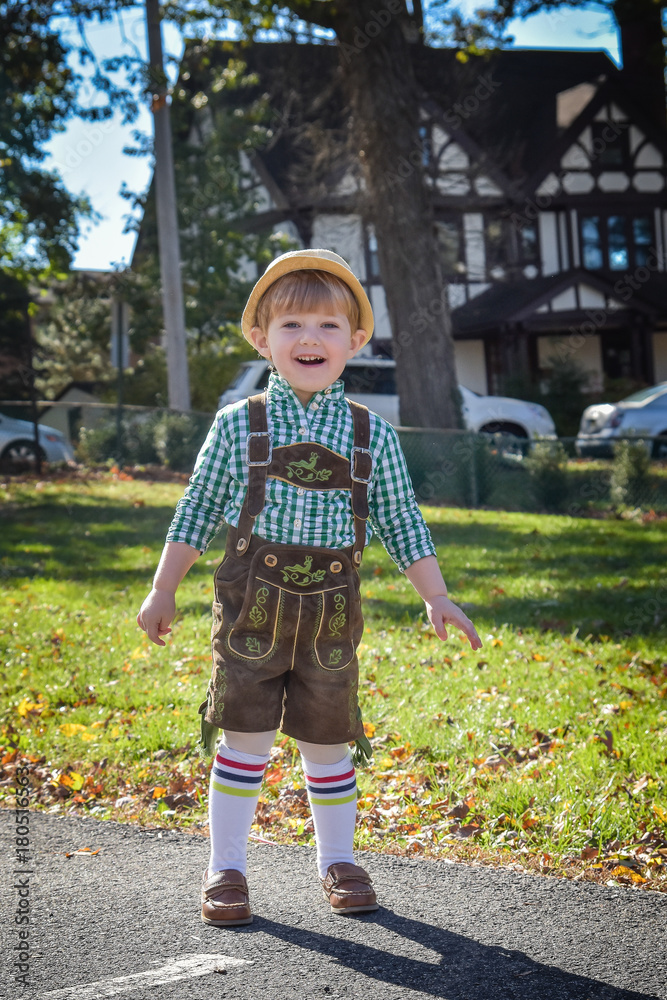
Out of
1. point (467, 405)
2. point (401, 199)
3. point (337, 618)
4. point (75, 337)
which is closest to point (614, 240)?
point (467, 405)

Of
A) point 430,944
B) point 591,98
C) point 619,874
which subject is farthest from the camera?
point 591,98

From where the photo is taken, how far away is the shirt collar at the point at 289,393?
294 centimetres

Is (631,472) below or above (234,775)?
above

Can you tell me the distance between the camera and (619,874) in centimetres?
312

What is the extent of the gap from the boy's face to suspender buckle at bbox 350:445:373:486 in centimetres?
22

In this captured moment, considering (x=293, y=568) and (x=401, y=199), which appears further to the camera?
(x=401, y=199)

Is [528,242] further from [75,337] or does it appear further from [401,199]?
[401,199]

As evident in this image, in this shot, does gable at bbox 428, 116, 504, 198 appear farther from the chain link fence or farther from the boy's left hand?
the boy's left hand

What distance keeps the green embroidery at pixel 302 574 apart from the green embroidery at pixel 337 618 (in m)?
0.07

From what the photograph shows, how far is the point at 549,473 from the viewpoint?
12.5 m

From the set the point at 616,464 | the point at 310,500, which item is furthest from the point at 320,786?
the point at 616,464

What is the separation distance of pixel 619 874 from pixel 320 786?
1.00 meters

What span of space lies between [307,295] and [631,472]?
32.4 ft

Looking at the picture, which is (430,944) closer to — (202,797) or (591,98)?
(202,797)
